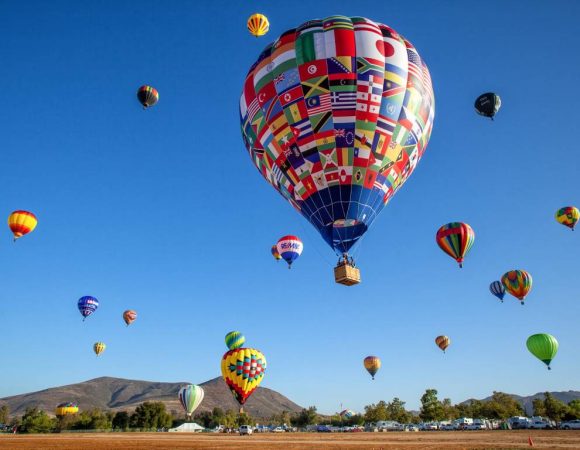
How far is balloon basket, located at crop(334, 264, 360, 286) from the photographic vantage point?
2069 cm

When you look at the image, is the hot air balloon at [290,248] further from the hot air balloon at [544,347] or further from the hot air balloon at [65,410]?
the hot air balloon at [65,410]

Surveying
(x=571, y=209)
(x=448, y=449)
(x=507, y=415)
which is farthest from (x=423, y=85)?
(x=507, y=415)

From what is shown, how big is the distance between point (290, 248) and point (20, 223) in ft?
80.3

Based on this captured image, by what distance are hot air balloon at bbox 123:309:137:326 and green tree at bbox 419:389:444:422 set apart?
55.5 metres

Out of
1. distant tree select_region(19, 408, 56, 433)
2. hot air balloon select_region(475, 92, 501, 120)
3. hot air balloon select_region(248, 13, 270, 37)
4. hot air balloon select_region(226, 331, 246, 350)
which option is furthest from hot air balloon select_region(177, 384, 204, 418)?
hot air balloon select_region(475, 92, 501, 120)

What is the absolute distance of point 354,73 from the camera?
67.9 feet

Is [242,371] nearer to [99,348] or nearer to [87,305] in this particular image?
[87,305]

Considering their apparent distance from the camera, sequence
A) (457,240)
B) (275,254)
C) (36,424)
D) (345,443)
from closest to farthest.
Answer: (345,443)
(457,240)
(275,254)
(36,424)

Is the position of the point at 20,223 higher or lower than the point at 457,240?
higher

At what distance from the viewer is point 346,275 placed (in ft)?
67.7

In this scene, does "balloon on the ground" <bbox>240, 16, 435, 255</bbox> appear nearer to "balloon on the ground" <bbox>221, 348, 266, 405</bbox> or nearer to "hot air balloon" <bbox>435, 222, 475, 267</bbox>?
"hot air balloon" <bbox>435, 222, 475, 267</bbox>

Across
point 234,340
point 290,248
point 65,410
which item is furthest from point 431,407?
point 65,410

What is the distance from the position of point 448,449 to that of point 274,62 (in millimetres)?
21970

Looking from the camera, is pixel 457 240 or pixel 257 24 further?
pixel 257 24
